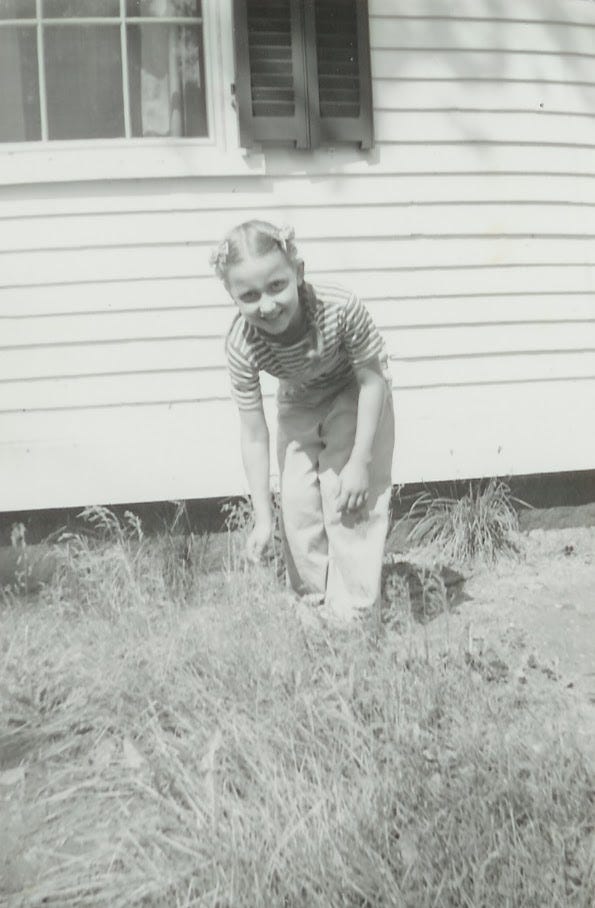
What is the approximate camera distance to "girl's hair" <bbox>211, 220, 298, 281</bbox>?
3309 mm

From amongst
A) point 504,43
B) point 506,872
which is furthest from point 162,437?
point 506,872

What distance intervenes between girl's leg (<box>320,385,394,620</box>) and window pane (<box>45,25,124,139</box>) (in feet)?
6.85

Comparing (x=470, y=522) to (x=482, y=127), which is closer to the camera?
(x=470, y=522)

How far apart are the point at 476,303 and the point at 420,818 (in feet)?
11.3

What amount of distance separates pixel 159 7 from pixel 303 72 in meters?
0.73

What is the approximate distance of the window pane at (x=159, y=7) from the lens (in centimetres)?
506

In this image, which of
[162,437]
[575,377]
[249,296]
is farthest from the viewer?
[575,377]

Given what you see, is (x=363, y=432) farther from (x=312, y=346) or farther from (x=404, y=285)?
(x=404, y=285)

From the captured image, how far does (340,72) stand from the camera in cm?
506

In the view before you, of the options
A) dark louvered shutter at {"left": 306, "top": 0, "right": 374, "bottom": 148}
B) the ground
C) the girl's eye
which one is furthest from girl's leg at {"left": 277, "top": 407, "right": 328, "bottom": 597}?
dark louvered shutter at {"left": 306, "top": 0, "right": 374, "bottom": 148}

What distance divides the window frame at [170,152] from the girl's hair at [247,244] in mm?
1784

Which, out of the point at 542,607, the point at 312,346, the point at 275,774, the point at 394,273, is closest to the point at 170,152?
the point at 394,273

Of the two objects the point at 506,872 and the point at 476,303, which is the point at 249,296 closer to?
the point at 506,872

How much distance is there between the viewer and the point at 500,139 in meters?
5.33
